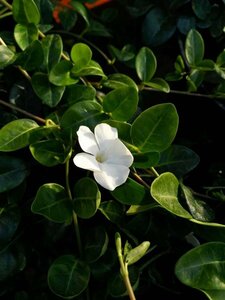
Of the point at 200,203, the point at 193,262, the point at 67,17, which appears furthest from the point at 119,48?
the point at 193,262

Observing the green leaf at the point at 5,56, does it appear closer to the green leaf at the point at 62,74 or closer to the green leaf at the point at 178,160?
the green leaf at the point at 62,74

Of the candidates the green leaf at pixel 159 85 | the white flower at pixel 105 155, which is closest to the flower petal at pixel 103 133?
the white flower at pixel 105 155

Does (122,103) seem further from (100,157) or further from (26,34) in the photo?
(26,34)

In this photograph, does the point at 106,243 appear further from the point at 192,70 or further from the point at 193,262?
the point at 192,70

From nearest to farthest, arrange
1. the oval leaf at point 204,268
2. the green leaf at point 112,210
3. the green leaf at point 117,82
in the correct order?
the oval leaf at point 204,268 → the green leaf at point 112,210 → the green leaf at point 117,82

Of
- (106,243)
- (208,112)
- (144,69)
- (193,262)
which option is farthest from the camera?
(208,112)
